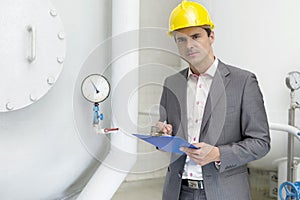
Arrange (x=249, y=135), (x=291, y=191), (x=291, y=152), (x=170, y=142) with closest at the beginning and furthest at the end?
(x=170, y=142) → (x=249, y=135) → (x=291, y=191) → (x=291, y=152)

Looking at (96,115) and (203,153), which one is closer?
(203,153)

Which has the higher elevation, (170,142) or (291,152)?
(170,142)

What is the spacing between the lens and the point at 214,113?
0.97 metres

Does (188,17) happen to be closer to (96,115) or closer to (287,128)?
(96,115)

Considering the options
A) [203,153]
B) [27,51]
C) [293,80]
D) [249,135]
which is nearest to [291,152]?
[293,80]

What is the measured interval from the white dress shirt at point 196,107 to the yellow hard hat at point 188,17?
0.14m

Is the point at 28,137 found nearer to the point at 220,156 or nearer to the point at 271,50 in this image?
the point at 220,156

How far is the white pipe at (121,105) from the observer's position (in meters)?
1.07

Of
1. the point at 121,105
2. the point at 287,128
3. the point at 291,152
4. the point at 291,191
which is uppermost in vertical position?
the point at 121,105

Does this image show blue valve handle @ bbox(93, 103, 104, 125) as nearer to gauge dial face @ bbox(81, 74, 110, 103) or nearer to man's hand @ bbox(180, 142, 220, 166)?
gauge dial face @ bbox(81, 74, 110, 103)

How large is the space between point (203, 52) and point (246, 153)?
33 cm

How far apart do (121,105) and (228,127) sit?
0.34 meters

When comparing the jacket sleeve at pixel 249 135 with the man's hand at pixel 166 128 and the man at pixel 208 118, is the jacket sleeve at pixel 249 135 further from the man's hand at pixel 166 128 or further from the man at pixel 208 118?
the man's hand at pixel 166 128

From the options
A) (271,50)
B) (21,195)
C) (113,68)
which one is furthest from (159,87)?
(271,50)
